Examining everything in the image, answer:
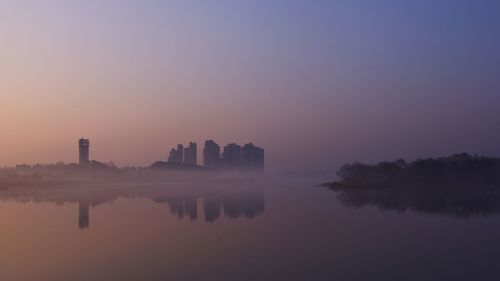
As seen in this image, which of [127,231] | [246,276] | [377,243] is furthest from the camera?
[127,231]

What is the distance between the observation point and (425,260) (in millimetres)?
8367

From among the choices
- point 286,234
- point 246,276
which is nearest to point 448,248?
point 286,234

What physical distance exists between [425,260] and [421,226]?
17.4ft

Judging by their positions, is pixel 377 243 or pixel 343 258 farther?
pixel 377 243

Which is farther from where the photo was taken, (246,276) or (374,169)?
(374,169)

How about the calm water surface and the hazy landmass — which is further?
the hazy landmass

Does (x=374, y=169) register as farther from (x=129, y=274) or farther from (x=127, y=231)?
(x=129, y=274)

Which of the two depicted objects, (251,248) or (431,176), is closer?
(251,248)

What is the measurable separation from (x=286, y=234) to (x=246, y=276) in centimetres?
472

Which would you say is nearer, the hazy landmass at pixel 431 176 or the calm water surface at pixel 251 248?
the calm water surface at pixel 251 248

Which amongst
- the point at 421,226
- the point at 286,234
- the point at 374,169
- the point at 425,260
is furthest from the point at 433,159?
the point at 425,260

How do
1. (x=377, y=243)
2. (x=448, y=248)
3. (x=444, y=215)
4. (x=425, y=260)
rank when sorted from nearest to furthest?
1. (x=425, y=260)
2. (x=448, y=248)
3. (x=377, y=243)
4. (x=444, y=215)

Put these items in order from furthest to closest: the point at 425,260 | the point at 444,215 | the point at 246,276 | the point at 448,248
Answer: the point at 444,215 < the point at 448,248 < the point at 425,260 < the point at 246,276

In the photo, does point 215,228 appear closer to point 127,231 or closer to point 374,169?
point 127,231
